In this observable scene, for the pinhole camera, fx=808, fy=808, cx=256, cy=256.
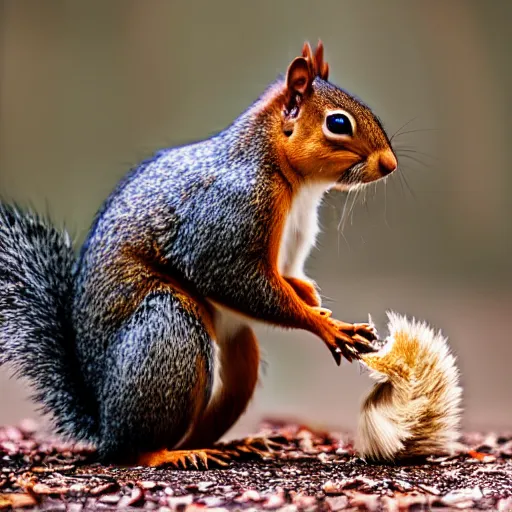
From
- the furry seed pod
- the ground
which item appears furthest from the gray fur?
the furry seed pod

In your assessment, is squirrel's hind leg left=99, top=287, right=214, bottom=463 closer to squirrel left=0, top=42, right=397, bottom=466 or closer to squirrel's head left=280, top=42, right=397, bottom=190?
squirrel left=0, top=42, right=397, bottom=466

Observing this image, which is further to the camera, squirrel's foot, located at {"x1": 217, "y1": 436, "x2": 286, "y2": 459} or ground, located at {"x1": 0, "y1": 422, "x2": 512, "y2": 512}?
squirrel's foot, located at {"x1": 217, "y1": 436, "x2": 286, "y2": 459}

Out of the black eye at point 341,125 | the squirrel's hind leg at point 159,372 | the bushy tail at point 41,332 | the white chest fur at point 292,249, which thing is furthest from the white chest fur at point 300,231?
the bushy tail at point 41,332

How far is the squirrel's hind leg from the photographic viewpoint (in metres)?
2.12

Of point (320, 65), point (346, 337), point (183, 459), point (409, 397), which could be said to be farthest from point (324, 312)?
point (320, 65)

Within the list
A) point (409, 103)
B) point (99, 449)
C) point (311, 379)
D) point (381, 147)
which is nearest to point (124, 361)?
point (99, 449)

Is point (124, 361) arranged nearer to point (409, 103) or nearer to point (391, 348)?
point (391, 348)

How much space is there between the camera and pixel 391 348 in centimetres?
220

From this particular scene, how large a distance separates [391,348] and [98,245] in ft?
2.85

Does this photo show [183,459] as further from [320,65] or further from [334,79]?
[334,79]

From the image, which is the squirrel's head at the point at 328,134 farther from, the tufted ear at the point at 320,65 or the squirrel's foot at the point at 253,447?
the squirrel's foot at the point at 253,447

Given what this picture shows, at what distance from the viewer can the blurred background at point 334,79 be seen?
297 cm

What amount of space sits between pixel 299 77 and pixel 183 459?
1075 millimetres

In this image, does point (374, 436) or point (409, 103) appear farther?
point (409, 103)
